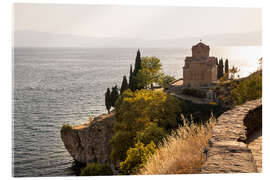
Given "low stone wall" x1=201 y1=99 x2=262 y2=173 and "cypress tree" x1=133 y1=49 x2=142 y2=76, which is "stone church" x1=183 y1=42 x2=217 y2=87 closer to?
"cypress tree" x1=133 y1=49 x2=142 y2=76

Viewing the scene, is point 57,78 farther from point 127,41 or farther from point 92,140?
point 92,140

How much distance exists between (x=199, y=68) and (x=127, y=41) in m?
3.48

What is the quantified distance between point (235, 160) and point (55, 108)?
25.1ft

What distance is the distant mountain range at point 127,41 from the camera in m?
6.34

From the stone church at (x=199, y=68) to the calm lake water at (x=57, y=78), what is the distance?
0.88 feet

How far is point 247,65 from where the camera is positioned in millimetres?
7266

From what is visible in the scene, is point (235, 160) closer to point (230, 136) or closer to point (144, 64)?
point (230, 136)

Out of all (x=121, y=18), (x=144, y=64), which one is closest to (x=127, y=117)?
(x=144, y=64)

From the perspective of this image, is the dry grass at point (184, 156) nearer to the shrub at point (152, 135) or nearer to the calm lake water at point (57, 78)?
the calm lake water at point (57, 78)

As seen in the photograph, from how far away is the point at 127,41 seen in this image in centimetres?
719

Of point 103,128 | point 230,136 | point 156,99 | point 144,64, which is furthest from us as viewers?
point 103,128

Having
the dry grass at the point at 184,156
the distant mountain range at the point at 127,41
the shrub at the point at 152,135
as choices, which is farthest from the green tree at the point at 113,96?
the dry grass at the point at 184,156

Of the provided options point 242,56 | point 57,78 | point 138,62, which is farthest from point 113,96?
point 242,56

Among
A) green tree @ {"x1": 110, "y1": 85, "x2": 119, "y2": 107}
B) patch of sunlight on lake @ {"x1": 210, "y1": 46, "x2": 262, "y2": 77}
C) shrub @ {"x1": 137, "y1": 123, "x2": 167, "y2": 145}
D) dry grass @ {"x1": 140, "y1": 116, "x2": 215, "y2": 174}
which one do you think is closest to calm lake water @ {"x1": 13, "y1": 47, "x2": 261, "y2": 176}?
patch of sunlight on lake @ {"x1": 210, "y1": 46, "x2": 262, "y2": 77}
